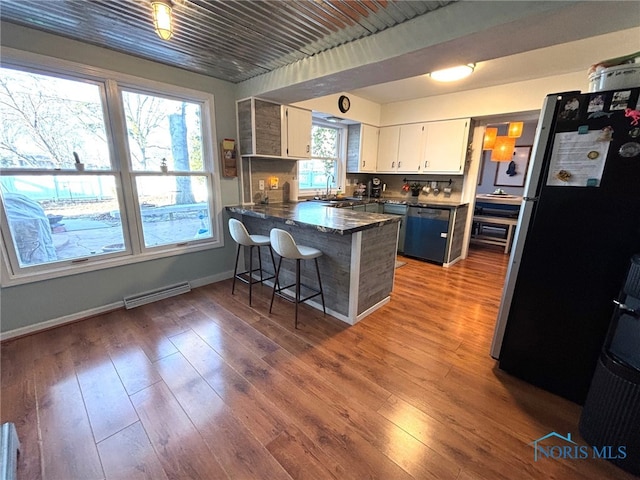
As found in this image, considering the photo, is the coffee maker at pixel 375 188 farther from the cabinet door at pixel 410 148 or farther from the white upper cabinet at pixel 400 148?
the cabinet door at pixel 410 148

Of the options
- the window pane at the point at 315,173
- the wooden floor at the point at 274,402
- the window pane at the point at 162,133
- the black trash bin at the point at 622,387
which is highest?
the window pane at the point at 162,133

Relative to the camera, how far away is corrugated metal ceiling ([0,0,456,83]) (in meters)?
1.67

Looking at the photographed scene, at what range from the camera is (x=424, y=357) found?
6.77 feet

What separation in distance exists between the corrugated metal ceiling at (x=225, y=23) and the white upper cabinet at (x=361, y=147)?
2.34 metres

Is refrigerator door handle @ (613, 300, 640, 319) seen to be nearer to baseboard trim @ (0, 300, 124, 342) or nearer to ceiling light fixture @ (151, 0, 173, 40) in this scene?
ceiling light fixture @ (151, 0, 173, 40)

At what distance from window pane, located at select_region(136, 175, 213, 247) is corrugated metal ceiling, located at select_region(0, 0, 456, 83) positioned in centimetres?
119

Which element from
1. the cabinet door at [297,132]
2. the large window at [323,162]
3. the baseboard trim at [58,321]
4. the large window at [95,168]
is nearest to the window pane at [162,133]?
the large window at [95,168]

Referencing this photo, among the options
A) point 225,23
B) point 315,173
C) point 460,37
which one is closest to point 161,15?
point 225,23

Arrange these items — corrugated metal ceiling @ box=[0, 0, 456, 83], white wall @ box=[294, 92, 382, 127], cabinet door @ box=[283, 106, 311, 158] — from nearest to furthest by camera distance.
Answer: corrugated metal ceiling @ box=[0, 0, 456, 83], cabinet door @ box=[283, 106, 311, 158], white wall @ box=[294, 92, 382, 127]

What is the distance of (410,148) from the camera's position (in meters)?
4.53

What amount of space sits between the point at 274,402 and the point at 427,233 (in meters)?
3.37

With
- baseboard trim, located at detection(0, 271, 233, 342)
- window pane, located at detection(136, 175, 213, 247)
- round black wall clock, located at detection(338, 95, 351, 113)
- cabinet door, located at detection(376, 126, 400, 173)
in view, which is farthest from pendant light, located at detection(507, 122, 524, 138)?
baseboard trim, located at detection(0, 271, 233, 342)

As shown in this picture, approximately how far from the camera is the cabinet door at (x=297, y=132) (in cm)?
340

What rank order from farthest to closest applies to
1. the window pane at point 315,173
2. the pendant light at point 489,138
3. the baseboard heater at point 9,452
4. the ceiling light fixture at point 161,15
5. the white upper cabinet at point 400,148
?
the white upper cabinet at point 400,148 < the window pane at point 315,173 < the pendant light at point 489,138 < the ceiling light fixture at point 161,15 < the baseboard heater at point 9,452
